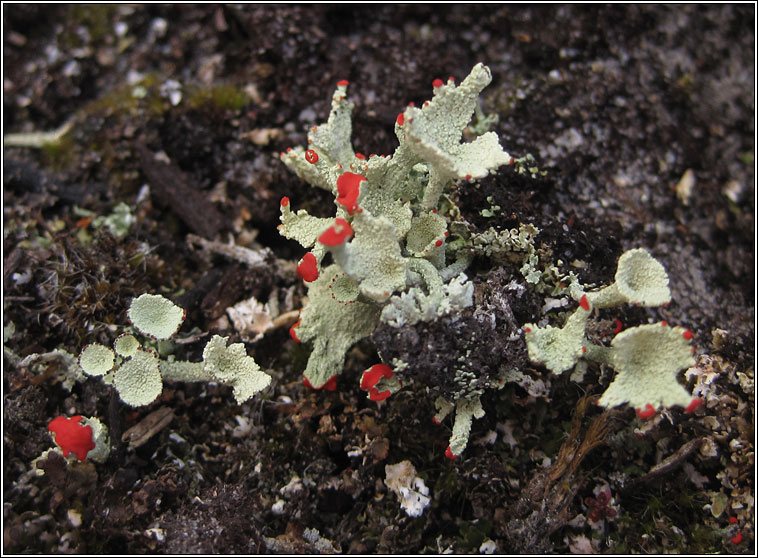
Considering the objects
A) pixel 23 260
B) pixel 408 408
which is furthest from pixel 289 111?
pixel 408 408

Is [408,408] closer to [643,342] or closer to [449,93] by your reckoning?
[643,342]

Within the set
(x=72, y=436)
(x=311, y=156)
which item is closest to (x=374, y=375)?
(x=311, y=156)

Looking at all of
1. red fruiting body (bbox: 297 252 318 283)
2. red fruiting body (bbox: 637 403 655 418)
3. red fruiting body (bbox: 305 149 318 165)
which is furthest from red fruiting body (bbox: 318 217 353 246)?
red fruiting body (bbox: 637 403 655 418)

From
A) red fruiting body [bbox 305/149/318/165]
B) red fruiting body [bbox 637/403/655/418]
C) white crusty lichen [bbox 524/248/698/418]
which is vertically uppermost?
red fruiting body [bbox 305/149/318/165]

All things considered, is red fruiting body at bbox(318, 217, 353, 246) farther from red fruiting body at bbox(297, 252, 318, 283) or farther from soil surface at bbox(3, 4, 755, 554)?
soil surface at bbox(3, 4, 755, 554)

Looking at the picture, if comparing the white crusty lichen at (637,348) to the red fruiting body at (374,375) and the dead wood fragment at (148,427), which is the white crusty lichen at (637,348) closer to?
the red fruiting body at (374,375)

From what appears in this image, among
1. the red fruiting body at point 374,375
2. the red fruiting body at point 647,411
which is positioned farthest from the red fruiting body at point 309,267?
the red fruiting body at point 647,411
